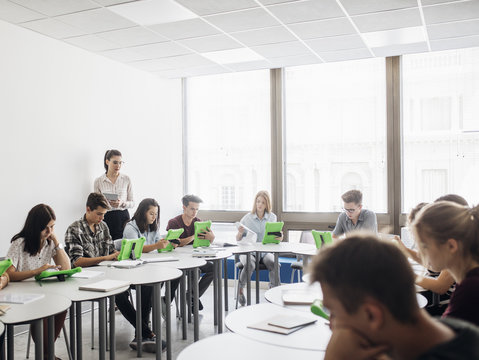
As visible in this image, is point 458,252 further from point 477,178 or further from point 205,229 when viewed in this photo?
point 477,178

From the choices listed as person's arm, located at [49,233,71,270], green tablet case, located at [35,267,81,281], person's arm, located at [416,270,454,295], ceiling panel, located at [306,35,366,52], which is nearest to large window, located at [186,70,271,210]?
ceiling panel, located at [306,35,366,52]

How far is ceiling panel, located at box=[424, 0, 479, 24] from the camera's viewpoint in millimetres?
4012

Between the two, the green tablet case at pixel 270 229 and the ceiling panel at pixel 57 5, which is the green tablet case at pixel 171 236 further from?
the ceiling panel at pixel 57 5

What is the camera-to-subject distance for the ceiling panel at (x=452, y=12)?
158 inches

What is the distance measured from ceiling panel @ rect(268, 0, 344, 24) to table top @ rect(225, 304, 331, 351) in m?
2.71

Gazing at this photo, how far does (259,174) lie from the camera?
6594 millimetres

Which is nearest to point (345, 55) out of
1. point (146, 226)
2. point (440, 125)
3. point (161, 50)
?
point (440, 125)

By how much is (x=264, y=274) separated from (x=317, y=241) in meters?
2.07

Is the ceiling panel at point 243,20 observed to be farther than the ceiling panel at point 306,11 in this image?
Yes


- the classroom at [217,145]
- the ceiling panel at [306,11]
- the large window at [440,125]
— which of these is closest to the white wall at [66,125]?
the classroom at [217,145]

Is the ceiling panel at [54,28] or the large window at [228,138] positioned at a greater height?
the ceiling panel at [54,28]

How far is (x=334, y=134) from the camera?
6.20 m

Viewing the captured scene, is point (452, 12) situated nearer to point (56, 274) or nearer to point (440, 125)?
point (440, 125)

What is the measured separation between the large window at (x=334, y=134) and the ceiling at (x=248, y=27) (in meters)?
0.46
